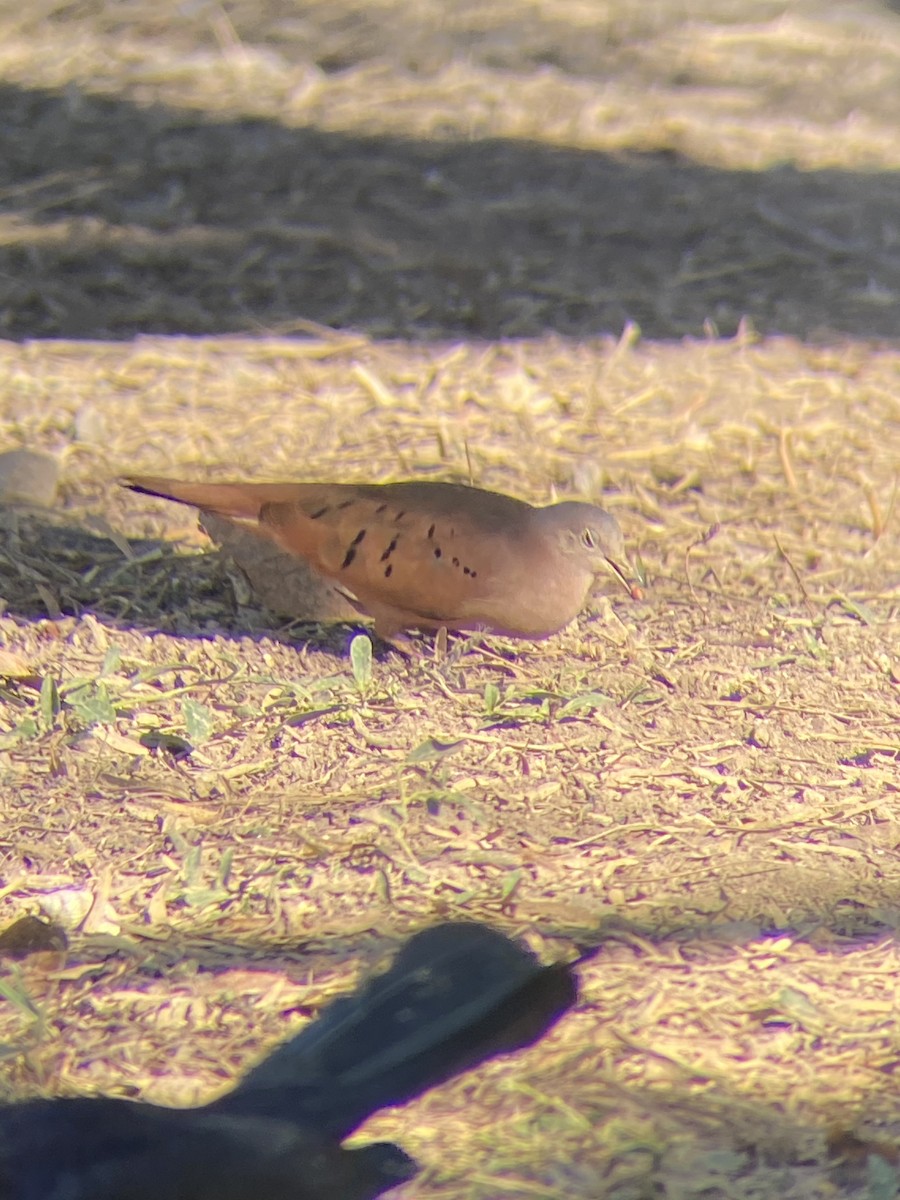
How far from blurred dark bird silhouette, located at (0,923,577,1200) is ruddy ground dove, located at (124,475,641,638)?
1022 millimetres

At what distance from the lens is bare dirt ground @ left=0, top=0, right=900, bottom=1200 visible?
2.51 meters

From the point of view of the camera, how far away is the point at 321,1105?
7.60 ft

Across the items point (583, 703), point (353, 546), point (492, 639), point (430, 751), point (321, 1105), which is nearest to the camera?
point (321, 1105)

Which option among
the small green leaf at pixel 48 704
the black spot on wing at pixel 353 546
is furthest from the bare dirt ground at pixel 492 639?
the black spot on wing at pixel 353 546

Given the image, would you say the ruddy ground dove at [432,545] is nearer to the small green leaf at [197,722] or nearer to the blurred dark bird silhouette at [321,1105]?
the small green leaf at [197,722]

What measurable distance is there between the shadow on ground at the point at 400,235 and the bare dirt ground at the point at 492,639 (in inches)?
0.9

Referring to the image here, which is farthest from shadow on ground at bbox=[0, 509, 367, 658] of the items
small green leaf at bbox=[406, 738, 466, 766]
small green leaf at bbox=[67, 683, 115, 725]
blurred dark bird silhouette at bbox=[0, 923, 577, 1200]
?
blurred dark bird silhouette at bbox=[0, 923, 577, 1200]

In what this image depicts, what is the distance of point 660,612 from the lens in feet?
12.7

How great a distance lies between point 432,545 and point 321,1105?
1440mm

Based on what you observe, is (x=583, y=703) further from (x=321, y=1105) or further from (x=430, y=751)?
(x=321, y=1105)

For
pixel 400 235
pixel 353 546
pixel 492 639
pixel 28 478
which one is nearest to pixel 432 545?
pixel 353 546

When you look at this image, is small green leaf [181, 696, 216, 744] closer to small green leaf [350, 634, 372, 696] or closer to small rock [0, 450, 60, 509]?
small green leaf [350, 634, 372, 696]

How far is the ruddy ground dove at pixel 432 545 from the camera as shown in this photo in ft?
11.3

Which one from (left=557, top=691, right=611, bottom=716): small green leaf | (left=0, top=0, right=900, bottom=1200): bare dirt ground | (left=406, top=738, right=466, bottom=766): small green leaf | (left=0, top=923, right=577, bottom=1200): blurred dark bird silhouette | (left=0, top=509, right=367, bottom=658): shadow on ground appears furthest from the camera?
(left=0, top=509, right=367, bottom=658): shadow on ground
